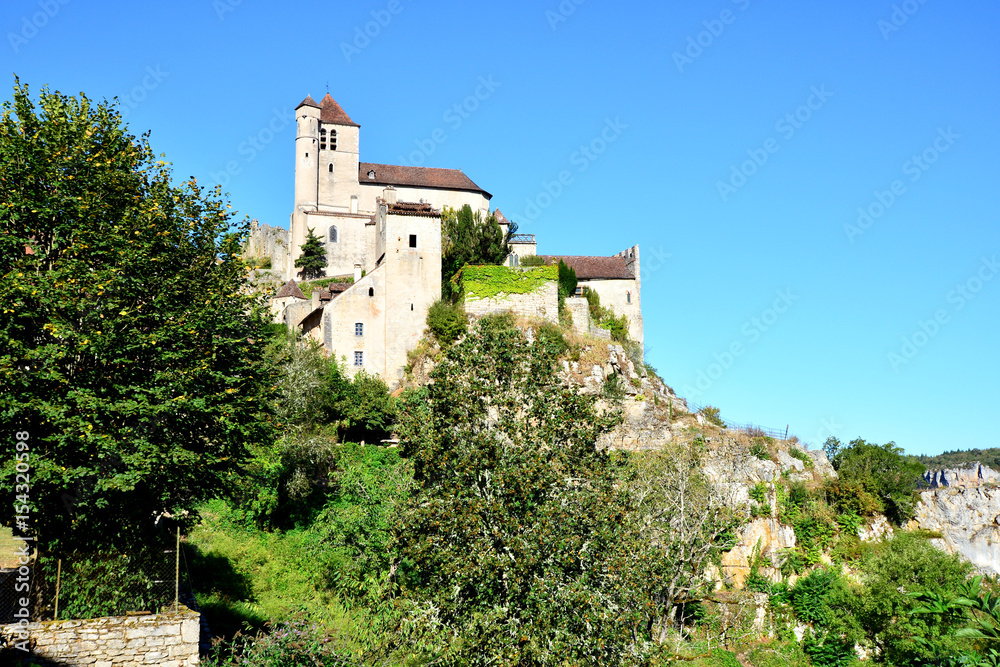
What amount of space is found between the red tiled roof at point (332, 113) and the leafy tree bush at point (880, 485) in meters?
44.9

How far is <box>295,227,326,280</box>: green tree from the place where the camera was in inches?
2269

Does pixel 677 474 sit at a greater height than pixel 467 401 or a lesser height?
lesser

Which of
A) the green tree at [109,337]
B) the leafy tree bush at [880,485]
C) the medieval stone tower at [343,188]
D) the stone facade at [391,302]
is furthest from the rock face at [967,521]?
the medieval stone tower at [343,188]

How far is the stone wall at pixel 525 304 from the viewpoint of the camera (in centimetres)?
4466

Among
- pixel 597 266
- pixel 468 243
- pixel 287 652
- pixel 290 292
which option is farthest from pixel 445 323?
pixel 287 652

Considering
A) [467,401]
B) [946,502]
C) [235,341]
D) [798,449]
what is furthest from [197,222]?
[946,502]

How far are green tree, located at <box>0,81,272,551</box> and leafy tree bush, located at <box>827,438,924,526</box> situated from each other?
2714cm

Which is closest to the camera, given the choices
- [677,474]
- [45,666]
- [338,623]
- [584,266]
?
[45,666]

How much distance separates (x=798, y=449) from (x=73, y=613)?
107 feet

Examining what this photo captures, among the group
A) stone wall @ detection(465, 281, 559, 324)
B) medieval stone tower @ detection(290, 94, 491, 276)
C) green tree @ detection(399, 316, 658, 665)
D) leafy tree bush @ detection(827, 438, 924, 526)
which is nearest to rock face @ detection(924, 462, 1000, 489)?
leafy tree bush @ detection(827, 438, 924, 526)

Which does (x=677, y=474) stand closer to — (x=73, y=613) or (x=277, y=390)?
(x=277, y=390)

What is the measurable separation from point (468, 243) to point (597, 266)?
10914mm

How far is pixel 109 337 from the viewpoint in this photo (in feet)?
49.9

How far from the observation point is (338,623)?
19594mm
